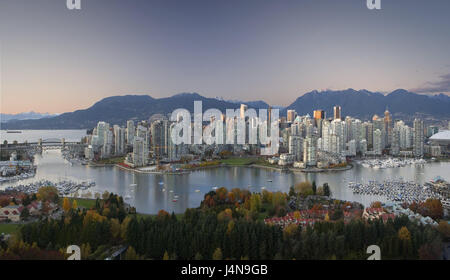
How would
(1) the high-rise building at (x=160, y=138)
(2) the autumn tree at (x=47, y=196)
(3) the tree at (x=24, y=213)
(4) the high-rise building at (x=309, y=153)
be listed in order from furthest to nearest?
1. (1) the high-rise building at (x=160, y=138)
2. (4) the high-rise building at (x=309, y=153)
3. (2) the autumn tree at (x=47, y=196)
4. (3) the tree at (x=24, y=213)

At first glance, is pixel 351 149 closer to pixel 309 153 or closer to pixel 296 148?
pixel 296 148

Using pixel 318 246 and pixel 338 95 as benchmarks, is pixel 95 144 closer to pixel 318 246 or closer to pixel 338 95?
pixel 338 95

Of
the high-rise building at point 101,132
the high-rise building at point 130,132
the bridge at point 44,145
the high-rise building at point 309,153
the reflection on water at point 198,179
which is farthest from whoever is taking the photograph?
the high-rise building at point 130,132

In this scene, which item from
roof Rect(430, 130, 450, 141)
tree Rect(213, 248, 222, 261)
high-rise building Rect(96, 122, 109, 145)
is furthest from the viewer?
high-rise building Rect(96, 122, 109, 145)

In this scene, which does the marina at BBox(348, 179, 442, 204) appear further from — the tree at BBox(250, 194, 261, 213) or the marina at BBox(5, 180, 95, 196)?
the marina at BBox(5, 180, 95, 196)

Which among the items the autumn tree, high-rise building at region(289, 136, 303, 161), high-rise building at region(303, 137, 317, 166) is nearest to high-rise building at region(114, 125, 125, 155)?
high-rise building at region(289, 136, 303, 161)

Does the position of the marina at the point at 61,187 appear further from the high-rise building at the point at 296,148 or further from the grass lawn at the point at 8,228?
the high-rise building at the point at 296,148

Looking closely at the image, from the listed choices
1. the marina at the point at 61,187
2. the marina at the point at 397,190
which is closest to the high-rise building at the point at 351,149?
the marina at the point at 397,190
